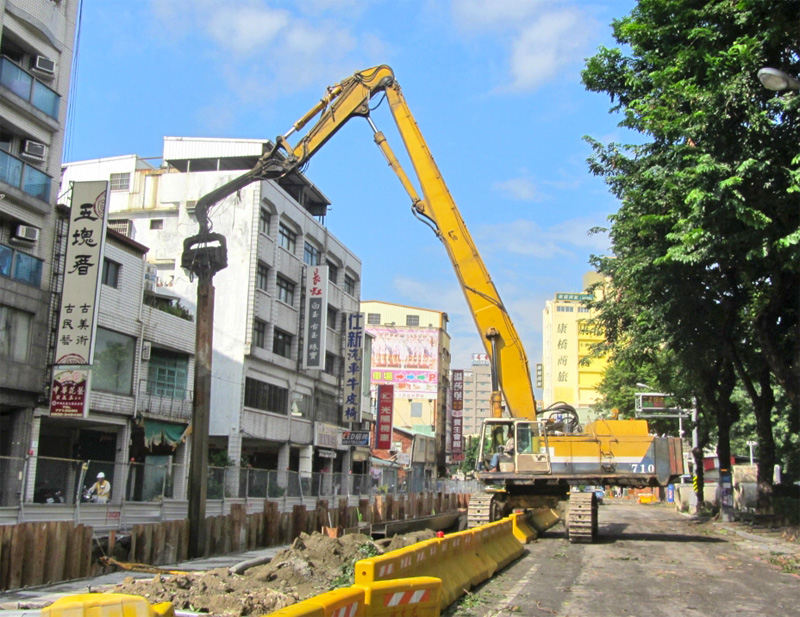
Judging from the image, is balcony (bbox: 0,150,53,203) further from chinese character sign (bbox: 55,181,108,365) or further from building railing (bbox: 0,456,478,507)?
building railing (bbox: 0,456,478,507)

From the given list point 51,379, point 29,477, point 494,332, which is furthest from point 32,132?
point 494,332

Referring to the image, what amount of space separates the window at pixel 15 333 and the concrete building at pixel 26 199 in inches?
1.1

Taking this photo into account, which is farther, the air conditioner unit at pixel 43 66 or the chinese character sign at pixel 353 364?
the chinese character sign at pixel 353 364

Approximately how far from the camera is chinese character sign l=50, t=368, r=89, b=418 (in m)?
24.4

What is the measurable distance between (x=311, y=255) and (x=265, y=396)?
975 cm

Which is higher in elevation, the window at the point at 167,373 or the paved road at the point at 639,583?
the window at the point at 167,373

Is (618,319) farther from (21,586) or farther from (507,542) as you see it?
(21,586)

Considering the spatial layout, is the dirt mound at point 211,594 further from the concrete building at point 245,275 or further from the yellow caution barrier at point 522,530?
the concrete building at point 245,275

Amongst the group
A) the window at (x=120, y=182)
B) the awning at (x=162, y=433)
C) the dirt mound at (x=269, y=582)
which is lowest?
the dirt mound at (x=269, y=582)

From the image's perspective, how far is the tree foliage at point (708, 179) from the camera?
59.5ft

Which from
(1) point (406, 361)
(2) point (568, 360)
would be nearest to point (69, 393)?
(1) point (406, 361)

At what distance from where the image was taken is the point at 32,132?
25188 millimetres

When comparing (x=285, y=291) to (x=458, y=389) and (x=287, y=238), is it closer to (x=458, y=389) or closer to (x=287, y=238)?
(x=287, y=238)

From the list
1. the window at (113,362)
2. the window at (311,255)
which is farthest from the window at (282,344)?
the window at (113,362)
